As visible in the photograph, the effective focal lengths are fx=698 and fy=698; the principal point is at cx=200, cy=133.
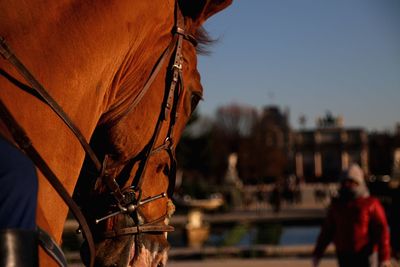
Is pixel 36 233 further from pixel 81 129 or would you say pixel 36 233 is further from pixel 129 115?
pixel 129 115

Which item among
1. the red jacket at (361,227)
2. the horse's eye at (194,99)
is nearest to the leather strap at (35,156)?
the horse's eye at (194,99)

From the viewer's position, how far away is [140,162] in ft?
9.47

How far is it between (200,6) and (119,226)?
1.04m

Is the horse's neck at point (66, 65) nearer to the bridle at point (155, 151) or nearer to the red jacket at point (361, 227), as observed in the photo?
the bridle at point (155, 151)

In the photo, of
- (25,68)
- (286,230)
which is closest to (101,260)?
(25,68)

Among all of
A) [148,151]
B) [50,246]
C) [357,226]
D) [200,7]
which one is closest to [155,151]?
[148,151]

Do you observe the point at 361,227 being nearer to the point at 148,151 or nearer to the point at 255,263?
the point at 148,151

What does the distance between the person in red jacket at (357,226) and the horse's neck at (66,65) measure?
6.29 metres

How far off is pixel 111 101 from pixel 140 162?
0.32 m

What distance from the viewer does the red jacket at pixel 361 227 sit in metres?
8.36

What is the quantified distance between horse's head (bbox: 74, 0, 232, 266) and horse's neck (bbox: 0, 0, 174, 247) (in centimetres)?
13

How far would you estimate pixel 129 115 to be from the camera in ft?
9.14

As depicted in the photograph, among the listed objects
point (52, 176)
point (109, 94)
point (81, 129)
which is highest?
point (109, 94)

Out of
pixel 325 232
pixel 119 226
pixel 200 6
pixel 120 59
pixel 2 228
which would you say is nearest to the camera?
pixel 2 228
